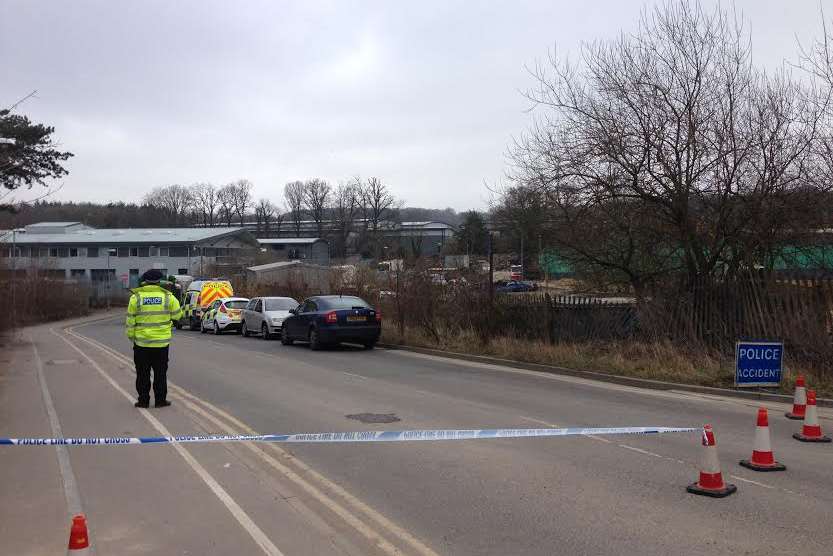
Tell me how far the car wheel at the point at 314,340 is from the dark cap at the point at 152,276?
10.6m

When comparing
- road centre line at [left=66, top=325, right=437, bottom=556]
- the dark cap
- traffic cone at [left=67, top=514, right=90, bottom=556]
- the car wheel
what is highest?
the dark cap

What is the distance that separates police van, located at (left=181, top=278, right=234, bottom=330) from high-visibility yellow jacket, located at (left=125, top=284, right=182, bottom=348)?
2387 centimetres

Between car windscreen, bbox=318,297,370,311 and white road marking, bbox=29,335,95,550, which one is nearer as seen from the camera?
white road marking, bbox=29,335,95,550

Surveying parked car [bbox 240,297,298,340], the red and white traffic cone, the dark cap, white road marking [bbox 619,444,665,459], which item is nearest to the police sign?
white road marking [bbox 619,444,665,459]

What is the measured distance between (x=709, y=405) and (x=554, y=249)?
306 inches

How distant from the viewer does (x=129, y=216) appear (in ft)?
378

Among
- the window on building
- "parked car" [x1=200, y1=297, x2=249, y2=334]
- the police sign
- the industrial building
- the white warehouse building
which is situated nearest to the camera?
the police sign

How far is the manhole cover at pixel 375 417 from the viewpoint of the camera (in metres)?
9.76

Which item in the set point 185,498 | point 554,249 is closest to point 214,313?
point 554,249

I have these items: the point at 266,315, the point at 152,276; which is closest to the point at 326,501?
the point at 152,276

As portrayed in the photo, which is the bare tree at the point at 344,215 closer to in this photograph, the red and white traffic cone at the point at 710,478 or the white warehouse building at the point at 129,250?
the white warehouse building at the point at 129,250

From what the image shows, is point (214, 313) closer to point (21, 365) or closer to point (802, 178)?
point (21, 365)

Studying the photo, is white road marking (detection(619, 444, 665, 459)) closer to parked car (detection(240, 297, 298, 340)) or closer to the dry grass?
the dry grass

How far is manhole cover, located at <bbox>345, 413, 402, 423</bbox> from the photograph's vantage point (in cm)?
976
